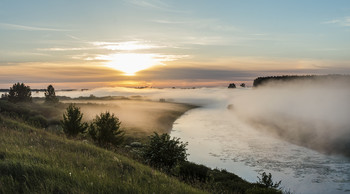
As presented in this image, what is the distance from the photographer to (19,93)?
93500 millimetres

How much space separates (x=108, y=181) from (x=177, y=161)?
1619 centimetres

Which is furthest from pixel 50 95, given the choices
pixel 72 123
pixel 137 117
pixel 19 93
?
pixel 72 123

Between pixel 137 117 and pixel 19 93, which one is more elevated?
pixel 19 93

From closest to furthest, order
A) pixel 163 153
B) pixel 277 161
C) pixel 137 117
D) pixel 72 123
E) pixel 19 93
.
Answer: pixel 163 153, pixel 72 123, pixel 277 161, pixel 137 117, pixel 19 93

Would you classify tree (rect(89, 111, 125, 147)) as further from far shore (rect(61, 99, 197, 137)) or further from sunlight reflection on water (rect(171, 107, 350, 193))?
far shore (rect(61, 99, 197, 137))

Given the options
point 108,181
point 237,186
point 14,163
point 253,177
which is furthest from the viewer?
point 253,177

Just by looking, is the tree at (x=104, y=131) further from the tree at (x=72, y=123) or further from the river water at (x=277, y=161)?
the river water at (x=277, y=161)

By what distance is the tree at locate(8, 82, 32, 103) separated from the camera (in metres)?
92.4

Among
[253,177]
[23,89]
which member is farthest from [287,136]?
[23,89]

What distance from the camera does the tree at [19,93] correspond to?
303ft

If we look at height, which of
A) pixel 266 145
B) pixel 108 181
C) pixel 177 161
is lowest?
pixel 266 145

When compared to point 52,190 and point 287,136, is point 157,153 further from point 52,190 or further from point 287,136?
point 287,136

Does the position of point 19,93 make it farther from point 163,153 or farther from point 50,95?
point 163,153

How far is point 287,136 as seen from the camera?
61.2 meters
